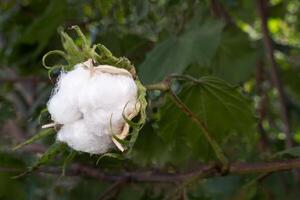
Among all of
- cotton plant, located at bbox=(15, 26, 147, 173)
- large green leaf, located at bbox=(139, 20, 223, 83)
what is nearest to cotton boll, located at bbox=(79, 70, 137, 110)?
cotton plant, located at bbox=(15, 26, 147, 173)

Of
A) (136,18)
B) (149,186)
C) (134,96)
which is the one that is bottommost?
(149,186)

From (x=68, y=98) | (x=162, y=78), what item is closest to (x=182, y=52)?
(x=162, y=78)

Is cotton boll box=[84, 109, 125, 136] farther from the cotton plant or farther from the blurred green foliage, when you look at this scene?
the blurred green foliage

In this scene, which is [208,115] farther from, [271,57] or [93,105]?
[271,57]

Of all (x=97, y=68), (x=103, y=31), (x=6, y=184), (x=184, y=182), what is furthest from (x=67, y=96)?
(x=103, y=31)

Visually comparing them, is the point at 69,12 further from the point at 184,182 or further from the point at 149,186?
the point at 184,182

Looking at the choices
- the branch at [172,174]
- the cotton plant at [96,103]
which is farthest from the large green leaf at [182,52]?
the cotton plant at [96,103]
